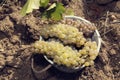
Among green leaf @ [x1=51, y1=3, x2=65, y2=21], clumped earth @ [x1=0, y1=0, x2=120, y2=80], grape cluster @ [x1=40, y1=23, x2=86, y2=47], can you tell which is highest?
green leaf @ [x1=51, y1=3, x2=65, y2=21]

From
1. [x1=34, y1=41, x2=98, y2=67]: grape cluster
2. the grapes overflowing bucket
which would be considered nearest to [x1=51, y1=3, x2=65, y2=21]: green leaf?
the grapes overflowing bucket

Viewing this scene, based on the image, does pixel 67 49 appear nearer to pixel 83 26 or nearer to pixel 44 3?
pixel 83 26

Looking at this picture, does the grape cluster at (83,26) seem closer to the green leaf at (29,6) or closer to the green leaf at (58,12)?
the green leaf at (58,12)

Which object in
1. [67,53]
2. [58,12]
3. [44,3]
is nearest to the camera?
[67,53]

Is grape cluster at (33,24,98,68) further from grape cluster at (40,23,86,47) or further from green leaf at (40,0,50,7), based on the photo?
green leaf at (40,0,50,7)

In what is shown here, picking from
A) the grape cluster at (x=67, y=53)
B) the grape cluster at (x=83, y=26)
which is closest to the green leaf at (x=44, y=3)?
the grape cluster at (x=83, y=26)

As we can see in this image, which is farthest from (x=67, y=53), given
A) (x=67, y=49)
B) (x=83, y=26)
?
(x=83, y=26)

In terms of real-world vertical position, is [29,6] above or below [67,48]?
above

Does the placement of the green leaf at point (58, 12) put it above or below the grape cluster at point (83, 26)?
above
